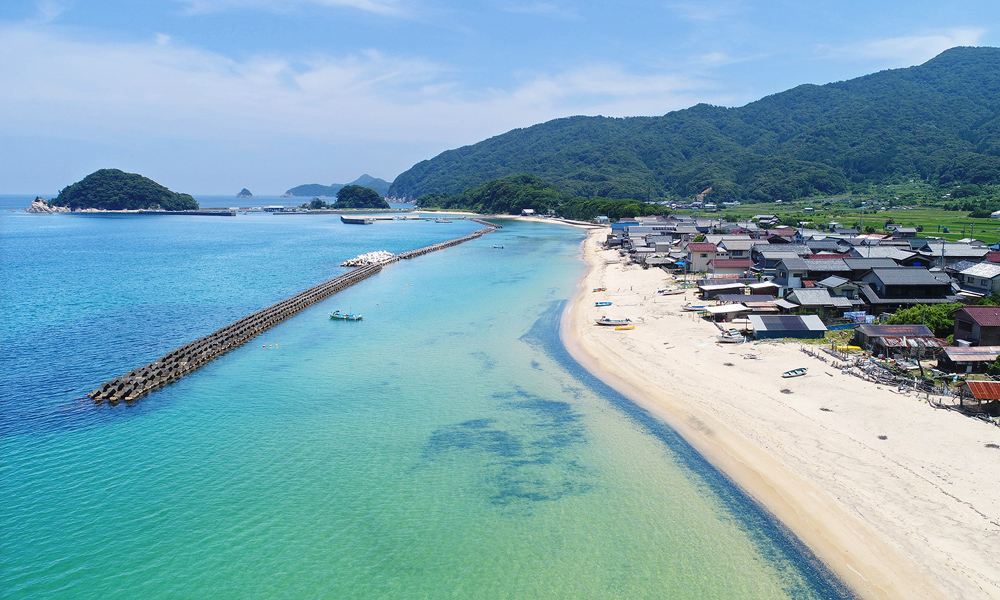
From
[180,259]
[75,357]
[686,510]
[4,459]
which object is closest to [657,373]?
[686,510]

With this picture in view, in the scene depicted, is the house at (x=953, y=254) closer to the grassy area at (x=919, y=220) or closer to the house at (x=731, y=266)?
the house at (x=731, y=266)

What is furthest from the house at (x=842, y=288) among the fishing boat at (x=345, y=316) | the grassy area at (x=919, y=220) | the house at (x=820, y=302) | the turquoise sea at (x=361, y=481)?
the fishing boat at (x=345, y=316)

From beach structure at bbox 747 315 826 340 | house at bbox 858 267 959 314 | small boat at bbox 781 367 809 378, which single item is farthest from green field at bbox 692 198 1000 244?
small boat at bbox 781 367 809 378

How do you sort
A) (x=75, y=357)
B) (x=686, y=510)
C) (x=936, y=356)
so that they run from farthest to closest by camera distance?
(x=75, y=357), (x=936, y=356), (x=686, y=510)

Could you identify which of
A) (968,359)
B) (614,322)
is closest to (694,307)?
(614,322)

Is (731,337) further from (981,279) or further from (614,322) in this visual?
(981,279)

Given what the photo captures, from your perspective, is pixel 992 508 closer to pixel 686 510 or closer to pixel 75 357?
pixel 686 510
